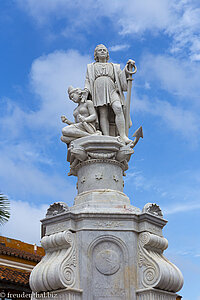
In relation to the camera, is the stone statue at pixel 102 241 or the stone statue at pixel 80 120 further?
the stone statue at pixel 80 120

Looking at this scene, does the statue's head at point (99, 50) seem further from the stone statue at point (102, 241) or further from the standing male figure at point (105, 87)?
the stone statue at point (102, 241)

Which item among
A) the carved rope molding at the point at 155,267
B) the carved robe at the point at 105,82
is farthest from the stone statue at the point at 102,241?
the carved robe at the point at 105,82

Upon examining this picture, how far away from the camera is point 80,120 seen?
12.9 meters

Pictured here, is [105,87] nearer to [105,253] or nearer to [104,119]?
[104,119]

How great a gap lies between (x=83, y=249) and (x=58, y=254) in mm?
649

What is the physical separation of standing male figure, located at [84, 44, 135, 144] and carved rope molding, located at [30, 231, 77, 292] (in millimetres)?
3693

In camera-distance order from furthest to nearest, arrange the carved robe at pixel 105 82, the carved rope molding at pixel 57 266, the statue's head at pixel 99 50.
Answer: the statue's head at pixel 99 50 → the carved robe at pixel 105 82 → the carved rope molding at pixel 57 266

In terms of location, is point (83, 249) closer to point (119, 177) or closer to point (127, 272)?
point (127, 272)

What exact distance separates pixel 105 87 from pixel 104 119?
957 mm

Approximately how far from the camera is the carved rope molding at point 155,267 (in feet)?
34.0

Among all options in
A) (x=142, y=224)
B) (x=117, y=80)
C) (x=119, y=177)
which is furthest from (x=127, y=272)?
(x=117, y=80)

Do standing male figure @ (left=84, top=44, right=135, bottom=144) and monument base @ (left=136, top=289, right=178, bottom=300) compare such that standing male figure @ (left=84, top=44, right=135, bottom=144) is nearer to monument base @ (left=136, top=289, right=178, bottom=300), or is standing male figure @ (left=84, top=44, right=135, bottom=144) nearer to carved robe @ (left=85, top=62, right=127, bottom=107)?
carved robe @ (left=85, top=62, right=127, bottom=107)

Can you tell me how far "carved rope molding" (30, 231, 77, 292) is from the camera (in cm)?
1016

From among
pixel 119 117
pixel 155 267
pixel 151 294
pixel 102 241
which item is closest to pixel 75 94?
pixel 119 117
